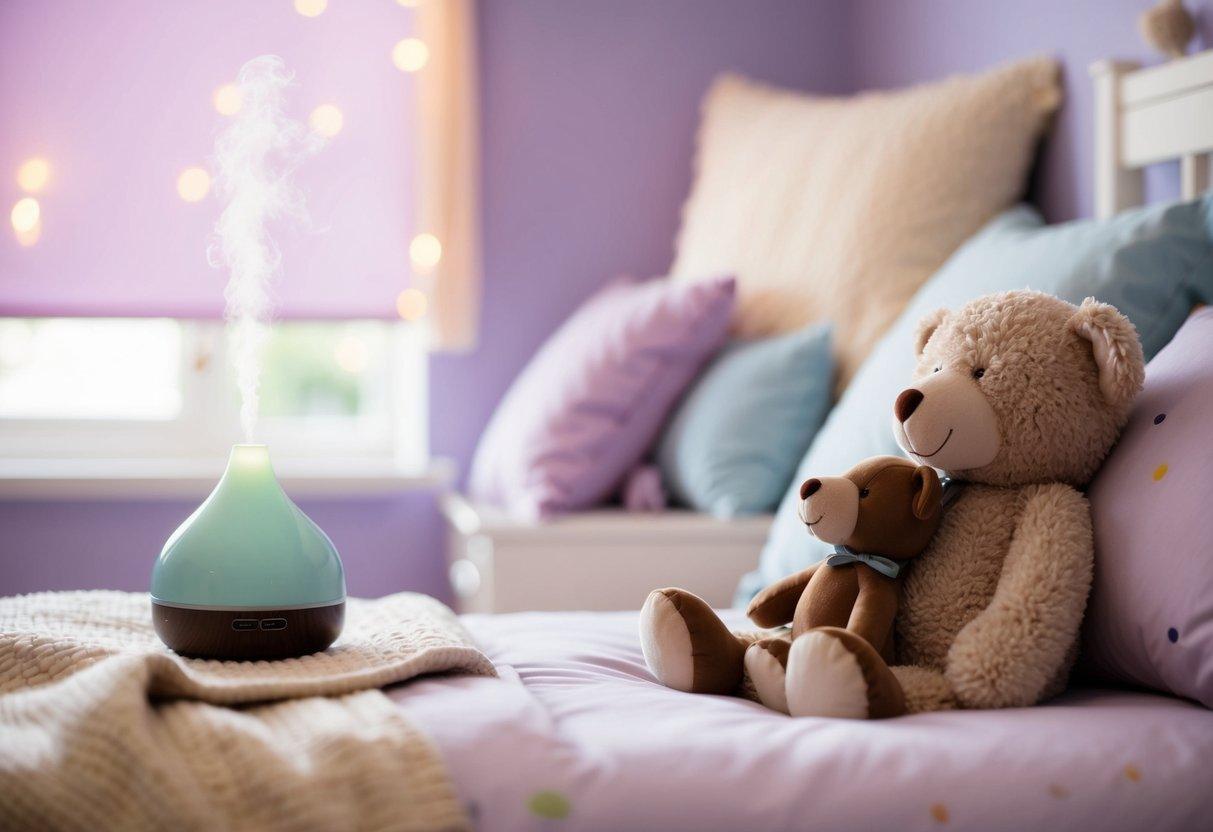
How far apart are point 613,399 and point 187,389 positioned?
1085 millimetres

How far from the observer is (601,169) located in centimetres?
247

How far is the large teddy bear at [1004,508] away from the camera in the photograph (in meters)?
0.94

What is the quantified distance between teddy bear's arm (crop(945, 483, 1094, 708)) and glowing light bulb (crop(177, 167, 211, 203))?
5.94 ft

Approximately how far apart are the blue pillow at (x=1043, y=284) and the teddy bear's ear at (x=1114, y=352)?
0.20 metres

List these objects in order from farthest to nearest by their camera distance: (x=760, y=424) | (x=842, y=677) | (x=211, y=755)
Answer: (x=760, y=424) → (x=842, y=677) → (x=211, y=755)

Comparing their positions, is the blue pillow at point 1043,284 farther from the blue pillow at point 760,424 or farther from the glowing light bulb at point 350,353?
the glowing light bulb at point 350,353

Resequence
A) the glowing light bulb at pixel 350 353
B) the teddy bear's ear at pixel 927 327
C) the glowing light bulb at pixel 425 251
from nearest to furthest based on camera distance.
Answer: the teddy bear's ear at pixel 927 327
the glowing light bulb at pixel 425 251
the glowing light bulb at pixel 350 353

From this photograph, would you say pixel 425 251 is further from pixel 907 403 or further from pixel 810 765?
pixel 810 765

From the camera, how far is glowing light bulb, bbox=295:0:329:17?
2.29 m

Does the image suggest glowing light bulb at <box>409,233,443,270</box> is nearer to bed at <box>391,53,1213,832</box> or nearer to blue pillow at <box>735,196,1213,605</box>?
blue pillow at <box>735,196,1213,605</box>

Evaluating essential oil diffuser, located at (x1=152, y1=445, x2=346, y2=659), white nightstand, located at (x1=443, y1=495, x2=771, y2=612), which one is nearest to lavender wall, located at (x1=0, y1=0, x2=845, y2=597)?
white nightstand, located at (x1=443, y1=495, x2=771, y2=612)

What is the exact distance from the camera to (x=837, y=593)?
1012 millimetres

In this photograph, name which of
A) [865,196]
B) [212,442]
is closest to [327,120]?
[212,442]

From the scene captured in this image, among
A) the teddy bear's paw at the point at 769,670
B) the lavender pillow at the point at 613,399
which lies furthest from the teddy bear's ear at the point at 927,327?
the lavender pillow at the point at 613,399
